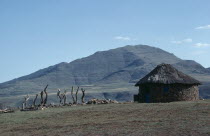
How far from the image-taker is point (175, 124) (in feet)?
77.9

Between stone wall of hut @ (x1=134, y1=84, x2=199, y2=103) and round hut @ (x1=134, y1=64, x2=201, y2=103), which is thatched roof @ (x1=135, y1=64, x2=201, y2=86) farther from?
stone wall of hut @ (x1=134, y1=84, x2=199, y2=103)

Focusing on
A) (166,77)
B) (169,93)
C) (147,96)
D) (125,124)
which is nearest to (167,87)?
(169,93)

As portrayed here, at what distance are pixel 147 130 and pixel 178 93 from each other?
908 inches

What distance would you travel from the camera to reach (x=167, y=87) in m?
44.8

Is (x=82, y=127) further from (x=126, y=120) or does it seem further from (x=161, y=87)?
(x=161, y=87)

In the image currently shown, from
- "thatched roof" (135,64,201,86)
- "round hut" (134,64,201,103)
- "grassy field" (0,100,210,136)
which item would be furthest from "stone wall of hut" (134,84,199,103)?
"grassy field" (0,100,210,136)

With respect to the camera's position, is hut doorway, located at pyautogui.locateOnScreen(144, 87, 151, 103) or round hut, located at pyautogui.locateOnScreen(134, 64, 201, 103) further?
hut doorway, located at pyautogui.locateOnScreen(144, 87, 151, 103)

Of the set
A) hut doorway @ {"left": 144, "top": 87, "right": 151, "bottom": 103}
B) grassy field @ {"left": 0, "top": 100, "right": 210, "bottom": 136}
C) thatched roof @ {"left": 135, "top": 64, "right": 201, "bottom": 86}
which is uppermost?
thatched roof @ {"left": 135, "top": 64, "right": 201, "bottom": 86}

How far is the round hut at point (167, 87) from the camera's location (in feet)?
146

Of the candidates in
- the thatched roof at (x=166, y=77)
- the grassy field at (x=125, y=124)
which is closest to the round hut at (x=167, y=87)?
the thatched roof at (x=166, y=77)

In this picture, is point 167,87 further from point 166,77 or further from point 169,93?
point 166,77

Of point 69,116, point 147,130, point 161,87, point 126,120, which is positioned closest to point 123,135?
point 147,130

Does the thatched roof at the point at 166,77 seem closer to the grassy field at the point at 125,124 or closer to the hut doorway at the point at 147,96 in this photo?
the hut doorway at the point at 147,96

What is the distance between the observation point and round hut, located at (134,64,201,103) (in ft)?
146
